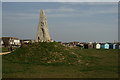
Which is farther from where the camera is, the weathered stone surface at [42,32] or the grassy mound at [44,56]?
the weathered stone surface at [42,32]

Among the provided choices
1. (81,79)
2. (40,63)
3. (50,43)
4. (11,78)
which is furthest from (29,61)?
(81,79)

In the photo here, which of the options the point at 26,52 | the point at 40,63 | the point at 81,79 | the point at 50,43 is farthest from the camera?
the point at 50,43

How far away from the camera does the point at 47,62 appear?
28391 mm

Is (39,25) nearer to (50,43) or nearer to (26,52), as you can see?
(50,43)

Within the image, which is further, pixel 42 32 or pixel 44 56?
pixel 42 32

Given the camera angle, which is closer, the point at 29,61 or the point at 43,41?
the point at 29,61

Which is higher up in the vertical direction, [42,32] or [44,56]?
[42,32]

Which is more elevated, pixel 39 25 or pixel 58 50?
pixel 39 25

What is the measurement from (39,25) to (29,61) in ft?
38.3

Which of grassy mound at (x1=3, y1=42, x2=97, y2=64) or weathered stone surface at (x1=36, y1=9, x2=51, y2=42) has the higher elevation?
weathered stone surface at (x1=36, y1=9, x2=51, y2=42)

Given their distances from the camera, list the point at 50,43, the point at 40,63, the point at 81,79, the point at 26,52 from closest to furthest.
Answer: the point at 81,79
the point at 40,63
the point at 26,52
the point at 50,43

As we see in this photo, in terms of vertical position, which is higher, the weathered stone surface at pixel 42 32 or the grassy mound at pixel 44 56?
the weathered stone surface at pixel 42 32

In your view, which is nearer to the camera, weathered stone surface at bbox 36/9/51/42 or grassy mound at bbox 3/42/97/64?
grassy mound at bbox 3/42/97/64

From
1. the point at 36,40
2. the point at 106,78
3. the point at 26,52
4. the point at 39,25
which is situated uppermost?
the point at 39,25
